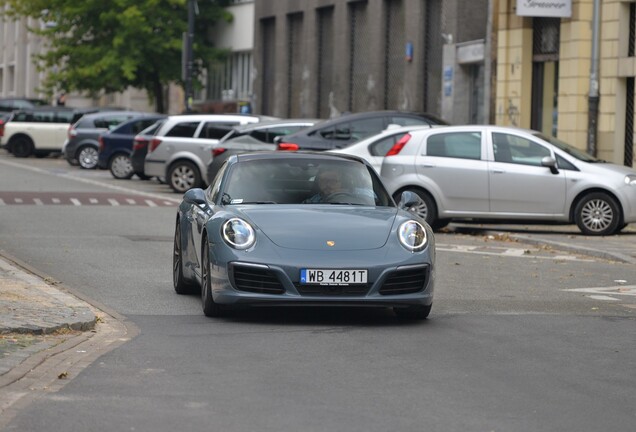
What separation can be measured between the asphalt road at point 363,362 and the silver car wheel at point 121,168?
72.0 feet

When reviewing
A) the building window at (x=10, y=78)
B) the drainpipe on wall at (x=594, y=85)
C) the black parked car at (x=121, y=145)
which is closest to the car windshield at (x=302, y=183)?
the drainpipe on wall at (x=594, y=85)

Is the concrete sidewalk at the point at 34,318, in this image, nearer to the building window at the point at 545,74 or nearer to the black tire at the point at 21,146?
the building window at the point at 545,74

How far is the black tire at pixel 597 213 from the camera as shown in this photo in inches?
870

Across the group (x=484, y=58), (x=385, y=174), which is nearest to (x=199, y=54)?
(x=484, y=58)

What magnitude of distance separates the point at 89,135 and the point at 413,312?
33.2m

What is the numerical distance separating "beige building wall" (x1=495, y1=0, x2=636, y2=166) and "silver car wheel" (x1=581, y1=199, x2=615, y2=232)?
8598 mm

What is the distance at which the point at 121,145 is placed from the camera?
39.3 m

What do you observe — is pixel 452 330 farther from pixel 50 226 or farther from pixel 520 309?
pixel 50 226

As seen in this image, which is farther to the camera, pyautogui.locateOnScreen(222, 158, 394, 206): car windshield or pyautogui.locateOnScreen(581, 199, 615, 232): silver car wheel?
pyautogui.locateOnScreen(581, 199, 615, 232): silver car wheel

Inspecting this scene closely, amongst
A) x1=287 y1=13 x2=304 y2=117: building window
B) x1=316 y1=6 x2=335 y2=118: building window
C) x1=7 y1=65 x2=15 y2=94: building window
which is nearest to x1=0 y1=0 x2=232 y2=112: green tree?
x1=287 y1=13 x2=304 y2=117: building window

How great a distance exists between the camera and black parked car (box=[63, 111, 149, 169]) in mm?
44031

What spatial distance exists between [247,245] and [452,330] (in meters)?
1.60

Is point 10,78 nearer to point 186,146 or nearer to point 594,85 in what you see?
point 186,146

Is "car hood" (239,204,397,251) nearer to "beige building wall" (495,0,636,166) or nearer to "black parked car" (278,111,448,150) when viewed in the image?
"black parked car" (278,111,448,150)
